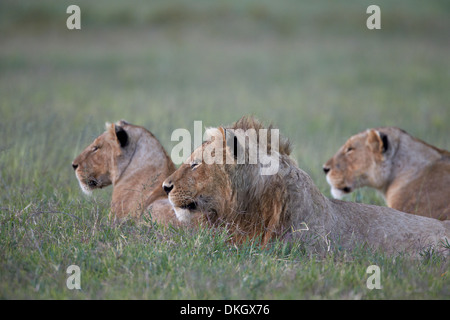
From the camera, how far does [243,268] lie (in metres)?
4.49

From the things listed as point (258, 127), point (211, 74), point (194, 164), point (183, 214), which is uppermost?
point (211, 74)

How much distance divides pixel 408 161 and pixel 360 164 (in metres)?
0.54

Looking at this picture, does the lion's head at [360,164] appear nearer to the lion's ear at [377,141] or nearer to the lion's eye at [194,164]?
the lion's ear at [377,141]

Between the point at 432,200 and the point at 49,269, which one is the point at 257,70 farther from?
the point at 49,269

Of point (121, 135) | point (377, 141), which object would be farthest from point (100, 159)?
point (377, 141)

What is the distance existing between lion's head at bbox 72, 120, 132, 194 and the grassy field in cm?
27

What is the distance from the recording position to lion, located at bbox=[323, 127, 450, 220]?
6.80 metres

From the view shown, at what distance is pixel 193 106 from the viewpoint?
49.3ft

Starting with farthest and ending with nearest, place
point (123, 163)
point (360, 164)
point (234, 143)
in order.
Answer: point (360, 164), point (123, 163), point (234, 143)

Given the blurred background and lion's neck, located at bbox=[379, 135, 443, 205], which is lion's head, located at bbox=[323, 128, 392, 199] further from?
the blurred background

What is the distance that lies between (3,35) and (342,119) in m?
15.7

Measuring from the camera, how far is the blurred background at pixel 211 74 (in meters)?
9.24

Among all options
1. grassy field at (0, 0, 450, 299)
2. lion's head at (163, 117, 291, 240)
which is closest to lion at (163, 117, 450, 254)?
lion's head at (163, 117, 291, 240)

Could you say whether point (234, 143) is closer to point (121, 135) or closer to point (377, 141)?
point (121, 135)
